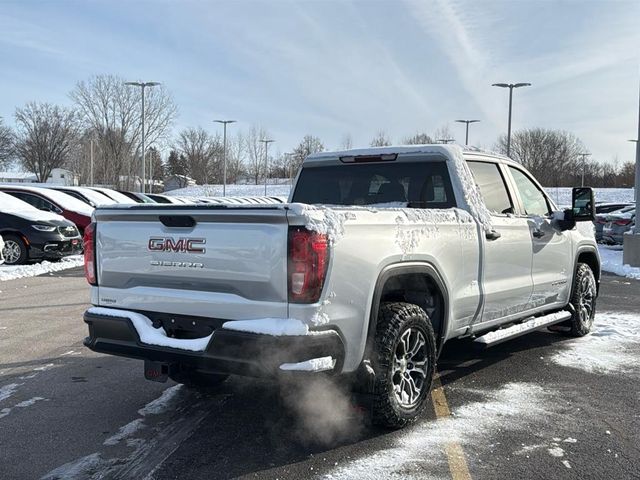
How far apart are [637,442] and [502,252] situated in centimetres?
184

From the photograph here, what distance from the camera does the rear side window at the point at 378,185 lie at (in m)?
5.28

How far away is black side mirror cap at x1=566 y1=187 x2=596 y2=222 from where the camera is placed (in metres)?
6.29

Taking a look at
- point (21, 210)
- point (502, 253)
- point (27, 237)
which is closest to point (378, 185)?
point (502, 253)

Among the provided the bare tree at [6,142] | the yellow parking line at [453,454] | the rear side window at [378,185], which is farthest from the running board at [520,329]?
the bare tree at [6,142]

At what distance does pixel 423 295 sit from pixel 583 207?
2641mm

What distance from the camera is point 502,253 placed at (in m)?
5.32

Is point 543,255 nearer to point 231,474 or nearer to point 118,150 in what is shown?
point 231,474

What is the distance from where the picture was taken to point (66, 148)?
7369 cm

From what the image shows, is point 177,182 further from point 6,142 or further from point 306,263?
point 306,263

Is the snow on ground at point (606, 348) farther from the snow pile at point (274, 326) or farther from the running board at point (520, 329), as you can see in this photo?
the snow pile at point (274, 326)

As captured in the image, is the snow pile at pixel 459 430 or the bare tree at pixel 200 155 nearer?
the snow pile at pixel 459 430

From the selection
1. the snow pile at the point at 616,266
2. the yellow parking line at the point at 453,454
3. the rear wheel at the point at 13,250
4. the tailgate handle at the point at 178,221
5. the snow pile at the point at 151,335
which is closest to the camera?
the yellow parking line at the point at 453,454

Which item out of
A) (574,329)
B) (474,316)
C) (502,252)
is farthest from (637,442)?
(574,329)

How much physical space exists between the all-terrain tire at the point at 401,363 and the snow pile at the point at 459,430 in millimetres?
179
